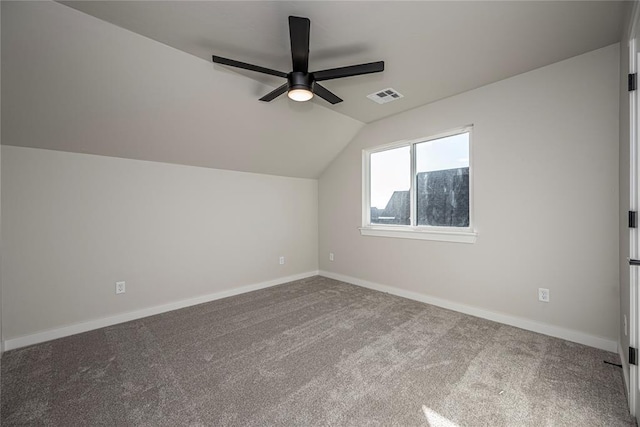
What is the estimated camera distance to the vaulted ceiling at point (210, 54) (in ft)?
5.87

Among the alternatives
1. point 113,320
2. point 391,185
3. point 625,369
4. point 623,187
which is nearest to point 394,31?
point 623,187

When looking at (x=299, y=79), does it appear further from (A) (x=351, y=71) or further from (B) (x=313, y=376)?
(B) (x=313, y=376)

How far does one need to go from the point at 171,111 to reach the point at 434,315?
3.48 metres

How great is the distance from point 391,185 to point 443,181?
0.76 m

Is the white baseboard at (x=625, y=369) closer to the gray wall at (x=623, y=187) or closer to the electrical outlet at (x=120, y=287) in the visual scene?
the gray wall at (x=623, y=187)

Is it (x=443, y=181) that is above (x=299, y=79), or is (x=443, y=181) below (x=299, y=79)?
below

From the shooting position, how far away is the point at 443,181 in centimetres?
331

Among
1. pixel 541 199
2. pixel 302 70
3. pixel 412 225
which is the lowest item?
pixel 412 225

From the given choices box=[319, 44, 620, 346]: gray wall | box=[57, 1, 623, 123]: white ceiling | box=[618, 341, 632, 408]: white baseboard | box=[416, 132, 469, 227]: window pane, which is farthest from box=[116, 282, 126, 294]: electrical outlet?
box=[618, 341, 632, 408]: white baseboard

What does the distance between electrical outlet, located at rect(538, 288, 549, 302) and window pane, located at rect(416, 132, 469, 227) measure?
0.91 meters

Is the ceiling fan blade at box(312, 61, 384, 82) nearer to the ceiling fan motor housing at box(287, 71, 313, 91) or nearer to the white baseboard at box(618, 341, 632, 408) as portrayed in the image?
the ceiling fan motor housing at box(287, 71, 313, 91)

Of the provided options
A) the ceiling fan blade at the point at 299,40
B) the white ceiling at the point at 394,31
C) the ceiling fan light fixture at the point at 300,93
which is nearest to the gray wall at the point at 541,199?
the white ceiling at the point at 394,31

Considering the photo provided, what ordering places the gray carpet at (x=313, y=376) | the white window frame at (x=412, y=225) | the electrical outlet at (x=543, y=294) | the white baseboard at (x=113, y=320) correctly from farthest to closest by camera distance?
the white window frame at (x=412, y=225) → the electrical outlet at (x=543, y=294) → the white baseboard at (x=113, y=320) → the gray carpet at (x=313, y=376)

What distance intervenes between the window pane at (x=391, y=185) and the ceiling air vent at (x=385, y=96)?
78cm
